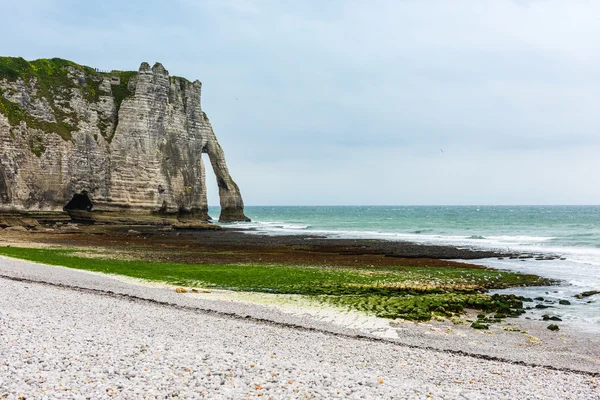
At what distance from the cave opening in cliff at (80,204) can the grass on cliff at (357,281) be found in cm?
3337

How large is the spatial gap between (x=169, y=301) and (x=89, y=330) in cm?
579

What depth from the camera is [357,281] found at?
2378cm

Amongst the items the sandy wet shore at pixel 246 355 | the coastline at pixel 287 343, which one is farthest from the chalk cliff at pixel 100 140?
the sandy wet shore at pixel 246 355

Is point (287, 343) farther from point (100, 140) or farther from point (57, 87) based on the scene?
point (57, 87)

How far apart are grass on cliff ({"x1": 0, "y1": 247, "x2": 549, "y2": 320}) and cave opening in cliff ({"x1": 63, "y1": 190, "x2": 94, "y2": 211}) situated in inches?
1314

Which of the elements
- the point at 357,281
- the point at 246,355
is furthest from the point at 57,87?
the point at 246,355

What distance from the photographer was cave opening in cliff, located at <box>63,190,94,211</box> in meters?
63.5

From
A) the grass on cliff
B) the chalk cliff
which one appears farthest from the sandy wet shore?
the chalk cliff

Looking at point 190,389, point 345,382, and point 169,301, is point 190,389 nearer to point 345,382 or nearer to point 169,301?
point 345,382

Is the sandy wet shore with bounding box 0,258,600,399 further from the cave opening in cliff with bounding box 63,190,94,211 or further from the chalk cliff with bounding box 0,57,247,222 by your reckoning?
the cave opening in cliff with bounding box 63,190,94,211

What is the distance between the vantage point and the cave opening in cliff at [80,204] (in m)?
63.5

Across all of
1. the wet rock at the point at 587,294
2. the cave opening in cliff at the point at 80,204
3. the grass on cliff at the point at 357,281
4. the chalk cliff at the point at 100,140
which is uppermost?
the chalk cliff at the point at 100,140

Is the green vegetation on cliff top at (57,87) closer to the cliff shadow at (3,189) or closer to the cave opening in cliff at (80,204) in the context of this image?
the cliff shadow at (3,189)

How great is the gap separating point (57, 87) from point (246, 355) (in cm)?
6320
